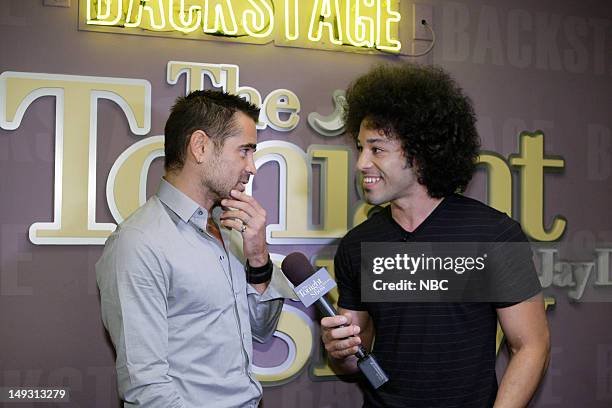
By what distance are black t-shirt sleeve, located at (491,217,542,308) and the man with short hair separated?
79 centimetres

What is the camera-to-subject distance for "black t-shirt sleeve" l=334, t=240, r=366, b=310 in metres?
2.37

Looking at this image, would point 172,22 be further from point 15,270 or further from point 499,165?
point 499,165

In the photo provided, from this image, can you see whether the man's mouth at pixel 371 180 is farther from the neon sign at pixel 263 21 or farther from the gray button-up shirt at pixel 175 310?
the neon sign at pixel 263 21

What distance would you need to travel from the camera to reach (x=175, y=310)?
202cm

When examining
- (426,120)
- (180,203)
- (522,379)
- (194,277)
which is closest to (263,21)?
(426,120)

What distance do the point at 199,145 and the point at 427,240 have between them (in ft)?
2.76

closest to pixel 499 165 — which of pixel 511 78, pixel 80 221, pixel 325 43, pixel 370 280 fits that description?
pixel 511 78

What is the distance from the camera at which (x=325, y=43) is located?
3.10 m

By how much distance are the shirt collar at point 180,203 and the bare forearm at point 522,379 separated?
43.8 inches

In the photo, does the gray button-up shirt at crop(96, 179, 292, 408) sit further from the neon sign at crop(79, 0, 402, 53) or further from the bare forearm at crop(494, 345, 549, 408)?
the neon sign at crop(79, 0, 402, 53)

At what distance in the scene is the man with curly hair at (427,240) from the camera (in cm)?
206

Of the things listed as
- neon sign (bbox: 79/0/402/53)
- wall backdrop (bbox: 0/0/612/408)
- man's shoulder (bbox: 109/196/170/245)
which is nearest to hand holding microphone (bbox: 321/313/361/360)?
man's shoulder (bbox: 109/196/170/245)

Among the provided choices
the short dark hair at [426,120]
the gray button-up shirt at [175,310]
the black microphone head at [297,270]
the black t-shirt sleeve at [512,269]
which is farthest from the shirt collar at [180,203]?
the black t-shirt sleeve at [512,269]

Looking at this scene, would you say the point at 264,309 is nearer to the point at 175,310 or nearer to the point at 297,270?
the point at 297,270
